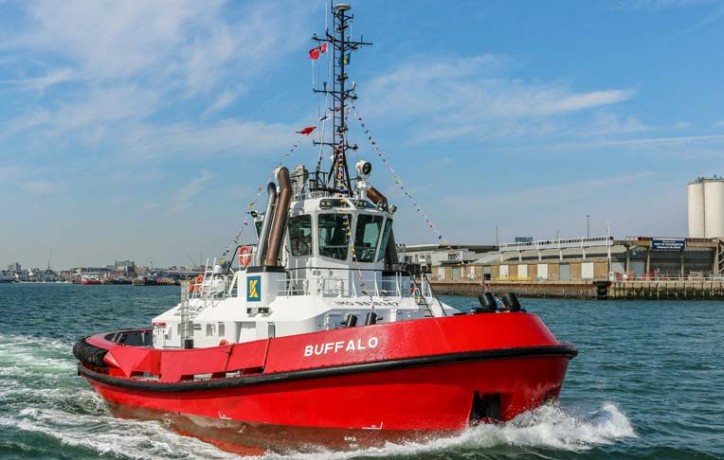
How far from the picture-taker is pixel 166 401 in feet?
35.8

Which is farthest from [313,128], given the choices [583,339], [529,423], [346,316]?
[583,339]

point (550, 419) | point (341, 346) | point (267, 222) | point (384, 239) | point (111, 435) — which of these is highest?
point (267, 222)

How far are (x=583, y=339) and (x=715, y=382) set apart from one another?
29.0 ft

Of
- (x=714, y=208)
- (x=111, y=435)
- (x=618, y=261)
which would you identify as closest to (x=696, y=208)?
(x=714, y=208)

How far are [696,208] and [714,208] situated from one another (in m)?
2.42

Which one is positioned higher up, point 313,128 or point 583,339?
point 313,128

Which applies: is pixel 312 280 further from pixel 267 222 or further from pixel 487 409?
pixel 487 409

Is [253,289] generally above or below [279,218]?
below

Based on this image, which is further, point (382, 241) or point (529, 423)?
point (382, 241)

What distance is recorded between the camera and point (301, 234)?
1160 centimetres

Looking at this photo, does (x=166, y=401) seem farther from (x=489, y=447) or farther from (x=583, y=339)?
(x=583, y=339)

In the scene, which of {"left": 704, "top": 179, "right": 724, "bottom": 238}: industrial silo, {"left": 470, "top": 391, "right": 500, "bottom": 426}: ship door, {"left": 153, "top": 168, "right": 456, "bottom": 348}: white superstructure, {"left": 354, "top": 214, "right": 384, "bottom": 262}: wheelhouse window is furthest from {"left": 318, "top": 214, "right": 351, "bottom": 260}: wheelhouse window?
{"left": 704, "top": 179, "right": 724, "bottom": 238}: industrial silo

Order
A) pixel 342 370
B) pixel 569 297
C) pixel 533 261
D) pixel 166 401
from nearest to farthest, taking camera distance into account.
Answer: pixel 342 370 < pixel 166 401 < pixel 569 297 < pixel 533 261

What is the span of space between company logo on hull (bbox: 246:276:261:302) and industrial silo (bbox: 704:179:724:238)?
68.8 metres
